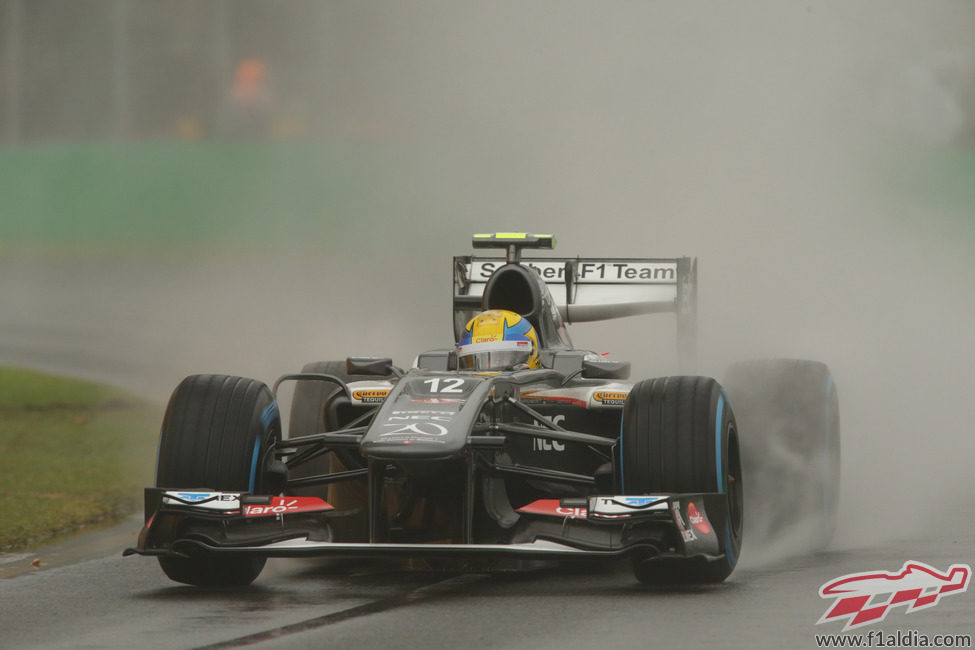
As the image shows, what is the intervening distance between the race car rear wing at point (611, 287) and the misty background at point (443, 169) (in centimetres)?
340

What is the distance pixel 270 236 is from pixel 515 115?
5.65m

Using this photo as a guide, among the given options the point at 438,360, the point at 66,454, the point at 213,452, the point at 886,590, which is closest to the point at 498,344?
the point at 438,360

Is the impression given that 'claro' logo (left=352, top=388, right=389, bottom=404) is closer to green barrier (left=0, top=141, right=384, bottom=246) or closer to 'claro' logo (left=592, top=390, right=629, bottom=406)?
'claro' logo (left=592, top=390, right=629, bottom=406)

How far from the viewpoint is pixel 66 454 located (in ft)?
59.7

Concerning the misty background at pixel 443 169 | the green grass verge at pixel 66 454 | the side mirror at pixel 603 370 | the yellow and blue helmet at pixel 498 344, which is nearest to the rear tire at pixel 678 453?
the side mirror at pixel 603 370

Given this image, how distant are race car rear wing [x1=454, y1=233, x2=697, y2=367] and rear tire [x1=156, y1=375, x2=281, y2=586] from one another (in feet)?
13.8

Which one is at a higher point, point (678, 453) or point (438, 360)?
point (438, 360)

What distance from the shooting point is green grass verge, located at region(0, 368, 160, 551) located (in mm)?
13836

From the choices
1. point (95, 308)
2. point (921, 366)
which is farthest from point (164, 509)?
point (95, 308)

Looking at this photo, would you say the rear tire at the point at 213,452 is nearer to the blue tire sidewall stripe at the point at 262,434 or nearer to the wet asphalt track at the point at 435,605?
the blue tire sidewall stripe at the point at 262,434

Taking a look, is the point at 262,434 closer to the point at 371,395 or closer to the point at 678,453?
the point at 371,395

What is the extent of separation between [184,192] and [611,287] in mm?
20599

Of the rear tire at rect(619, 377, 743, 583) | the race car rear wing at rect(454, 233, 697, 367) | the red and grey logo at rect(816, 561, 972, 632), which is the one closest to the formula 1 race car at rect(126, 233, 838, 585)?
the rear tire at rect(619, 377, 743, 583)

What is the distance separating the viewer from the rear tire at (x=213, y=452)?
958cm
